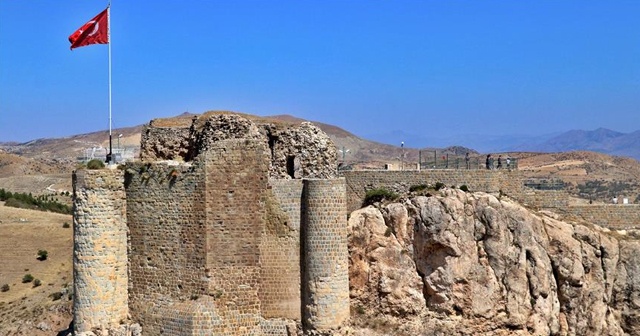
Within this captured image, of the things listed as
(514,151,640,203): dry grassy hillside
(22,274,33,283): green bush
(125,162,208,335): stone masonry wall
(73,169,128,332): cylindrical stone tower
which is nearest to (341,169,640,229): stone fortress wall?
(125,162,208,335): stone masonry wall

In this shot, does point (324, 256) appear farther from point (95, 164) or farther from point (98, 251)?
point (95, 164)

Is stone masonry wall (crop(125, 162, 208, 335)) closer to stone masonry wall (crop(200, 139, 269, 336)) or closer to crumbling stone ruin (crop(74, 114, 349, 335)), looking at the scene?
crumbling stone ruin (crop(74, 114, 349, 335))

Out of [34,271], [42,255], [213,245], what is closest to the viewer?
[213,245]

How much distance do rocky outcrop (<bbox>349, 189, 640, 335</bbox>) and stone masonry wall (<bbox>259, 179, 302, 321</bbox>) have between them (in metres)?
2.60

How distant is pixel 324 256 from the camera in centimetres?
1923

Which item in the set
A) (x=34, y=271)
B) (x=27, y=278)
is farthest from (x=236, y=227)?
(x=34, y=271)

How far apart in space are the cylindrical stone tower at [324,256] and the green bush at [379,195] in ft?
11.7

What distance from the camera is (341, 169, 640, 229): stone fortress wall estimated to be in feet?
76.4

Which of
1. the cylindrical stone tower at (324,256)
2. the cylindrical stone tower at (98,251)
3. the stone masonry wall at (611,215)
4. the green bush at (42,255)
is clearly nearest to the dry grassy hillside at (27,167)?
the green bush at (42,255)

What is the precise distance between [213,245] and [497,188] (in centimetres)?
991

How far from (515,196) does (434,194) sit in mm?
3132

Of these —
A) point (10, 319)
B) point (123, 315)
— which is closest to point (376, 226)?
point (123, 315)

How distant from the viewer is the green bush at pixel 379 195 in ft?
75.5

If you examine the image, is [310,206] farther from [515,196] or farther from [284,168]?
[515,196]
